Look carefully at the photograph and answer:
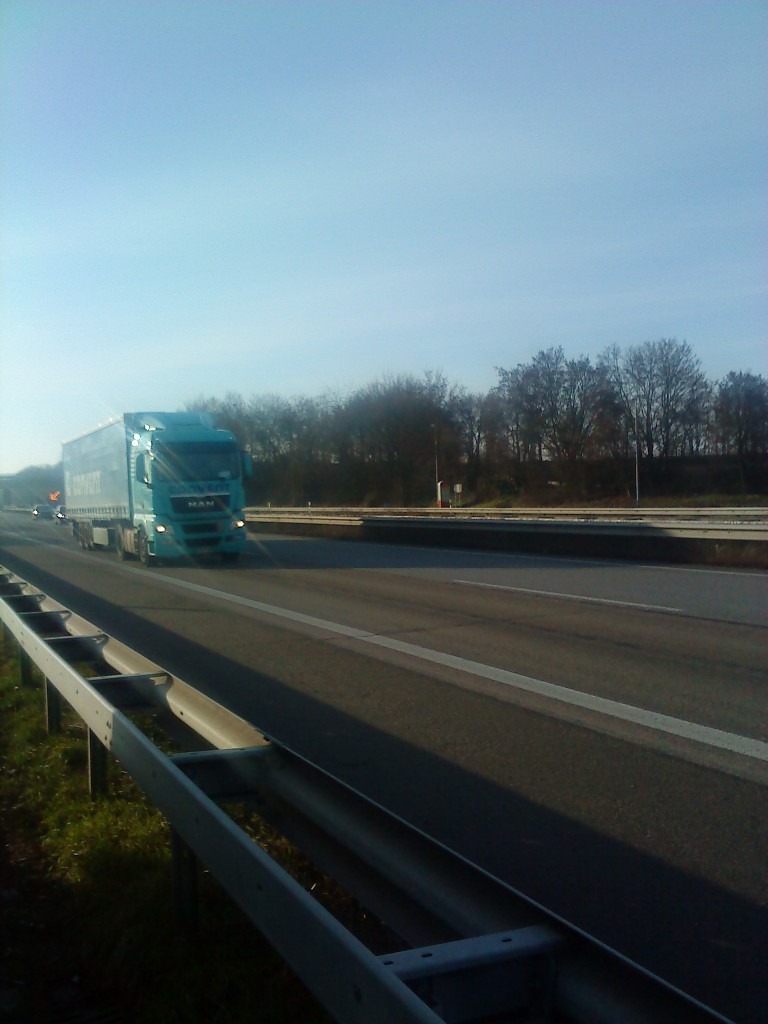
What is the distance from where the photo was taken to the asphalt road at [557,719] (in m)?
4.33

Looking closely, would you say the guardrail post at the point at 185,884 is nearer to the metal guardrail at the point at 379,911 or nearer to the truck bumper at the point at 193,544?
the metal guardrail at the point at 379,911

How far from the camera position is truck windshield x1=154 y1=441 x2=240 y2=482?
2325 centimetres

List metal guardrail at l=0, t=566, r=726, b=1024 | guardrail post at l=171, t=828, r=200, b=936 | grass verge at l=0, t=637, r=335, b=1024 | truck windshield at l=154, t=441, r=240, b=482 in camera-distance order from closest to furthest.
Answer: metal guardrail at l=0, t=566, r=726, b=1024
grass verge at l=0, t=637, r=335, b=1024
guardrail post at l=171, t=828, r=200, b=936
truck windshield at l=154, t=441, r=240, b=482

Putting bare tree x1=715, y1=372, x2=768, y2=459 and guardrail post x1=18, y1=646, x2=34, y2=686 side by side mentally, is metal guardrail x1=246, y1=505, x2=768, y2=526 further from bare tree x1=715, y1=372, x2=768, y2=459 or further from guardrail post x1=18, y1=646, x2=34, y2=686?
guardrail post x1=18, y1=646, x2=34, y2=686

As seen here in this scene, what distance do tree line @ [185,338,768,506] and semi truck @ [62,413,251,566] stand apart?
122 ft

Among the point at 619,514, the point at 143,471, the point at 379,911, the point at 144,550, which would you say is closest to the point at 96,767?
the point at 379,911

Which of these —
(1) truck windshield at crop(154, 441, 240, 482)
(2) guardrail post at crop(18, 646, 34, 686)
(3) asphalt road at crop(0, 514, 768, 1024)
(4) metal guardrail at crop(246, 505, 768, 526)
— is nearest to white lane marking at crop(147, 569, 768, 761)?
(3) asphalt road at crop(0, 514, 768, 1024)

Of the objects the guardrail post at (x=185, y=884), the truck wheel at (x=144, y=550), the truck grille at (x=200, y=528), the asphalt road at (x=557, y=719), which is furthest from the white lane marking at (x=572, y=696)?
the truck wheel at (x=144, y=550)

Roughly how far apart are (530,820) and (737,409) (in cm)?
5652

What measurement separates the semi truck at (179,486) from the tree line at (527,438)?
37.3 meters

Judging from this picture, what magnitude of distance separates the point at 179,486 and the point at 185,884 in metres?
19.9

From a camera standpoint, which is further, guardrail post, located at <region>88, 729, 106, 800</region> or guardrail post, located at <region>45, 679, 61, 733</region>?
guardrail post, located at <region>45, 679, 61, 733</region>

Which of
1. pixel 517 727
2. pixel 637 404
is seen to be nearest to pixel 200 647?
pixel 517 727

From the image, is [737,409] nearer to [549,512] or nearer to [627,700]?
[549,512]
